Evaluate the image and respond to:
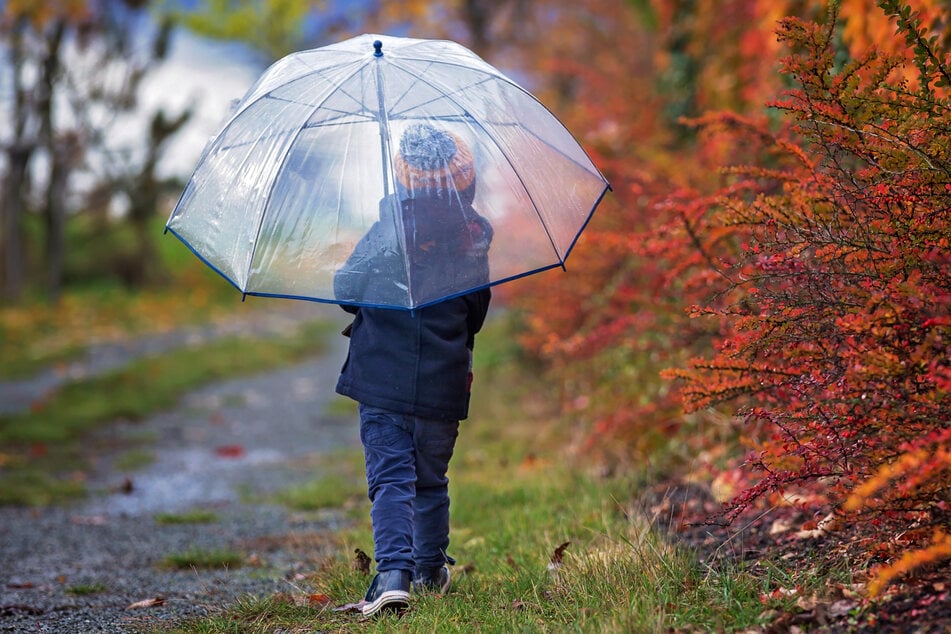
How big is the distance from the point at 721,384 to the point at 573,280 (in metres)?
3.31

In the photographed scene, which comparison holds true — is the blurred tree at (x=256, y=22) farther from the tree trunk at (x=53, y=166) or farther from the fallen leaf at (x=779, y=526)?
the fallen leaf at (x=779, y=526)

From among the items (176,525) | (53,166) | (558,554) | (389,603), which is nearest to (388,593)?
(389,603)

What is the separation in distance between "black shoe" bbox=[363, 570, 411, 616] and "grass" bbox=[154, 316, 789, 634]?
0.18 ft

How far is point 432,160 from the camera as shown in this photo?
3.04 m

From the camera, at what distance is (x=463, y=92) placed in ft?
10.4

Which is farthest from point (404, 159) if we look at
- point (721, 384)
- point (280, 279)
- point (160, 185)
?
point (160, 185)

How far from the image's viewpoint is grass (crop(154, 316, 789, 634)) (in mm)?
2588

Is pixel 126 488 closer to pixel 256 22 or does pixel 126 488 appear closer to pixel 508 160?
pixel 508 160

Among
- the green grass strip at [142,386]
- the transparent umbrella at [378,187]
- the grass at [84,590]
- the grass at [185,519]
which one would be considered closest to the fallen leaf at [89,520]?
the grass at [185,519]

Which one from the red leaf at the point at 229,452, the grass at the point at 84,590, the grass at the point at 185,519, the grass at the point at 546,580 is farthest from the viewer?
the red leaf at the point at 229,452

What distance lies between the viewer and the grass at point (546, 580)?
2.59m

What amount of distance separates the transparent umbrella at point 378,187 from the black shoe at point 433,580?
104cm

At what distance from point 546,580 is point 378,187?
150 centimetres

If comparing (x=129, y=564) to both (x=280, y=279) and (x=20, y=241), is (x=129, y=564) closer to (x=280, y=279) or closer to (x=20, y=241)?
(x=280, y=279)
